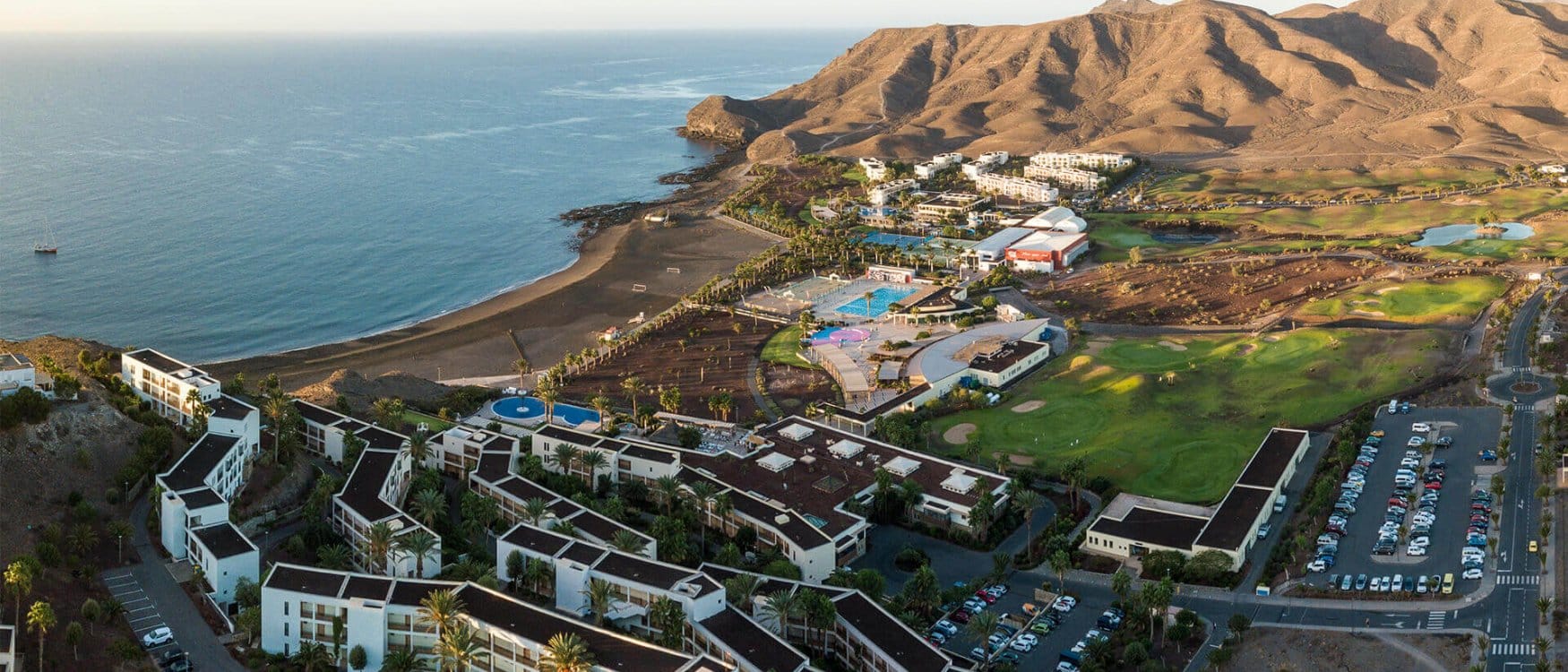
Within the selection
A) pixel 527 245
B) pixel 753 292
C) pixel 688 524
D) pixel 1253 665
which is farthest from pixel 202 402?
pixel 527 245

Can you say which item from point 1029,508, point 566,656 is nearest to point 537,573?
point 566,656

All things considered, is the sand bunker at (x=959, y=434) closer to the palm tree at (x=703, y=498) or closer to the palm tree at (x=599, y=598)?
the palm tree at (x=703, y=498)

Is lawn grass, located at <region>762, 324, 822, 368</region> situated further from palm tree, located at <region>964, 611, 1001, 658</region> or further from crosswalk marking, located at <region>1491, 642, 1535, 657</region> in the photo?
crosswalk marking, located at <region>1491, 642, 1535, 657</region>

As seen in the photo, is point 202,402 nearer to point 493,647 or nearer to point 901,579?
point 493,647

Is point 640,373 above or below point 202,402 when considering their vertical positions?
below

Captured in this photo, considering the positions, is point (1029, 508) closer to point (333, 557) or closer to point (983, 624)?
point (983, 624)

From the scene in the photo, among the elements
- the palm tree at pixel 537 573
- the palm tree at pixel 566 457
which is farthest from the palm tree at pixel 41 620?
the palm tree at pixel 566 457
